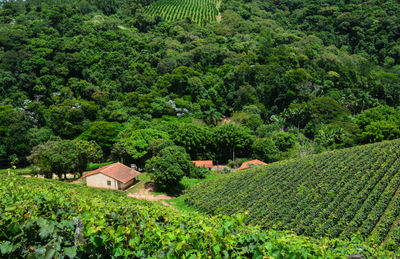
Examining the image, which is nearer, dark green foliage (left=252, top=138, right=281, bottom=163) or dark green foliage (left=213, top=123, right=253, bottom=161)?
dark green foliage (left=252, top=138, right=281, bottom=163)

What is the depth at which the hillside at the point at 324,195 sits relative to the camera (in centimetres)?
1603

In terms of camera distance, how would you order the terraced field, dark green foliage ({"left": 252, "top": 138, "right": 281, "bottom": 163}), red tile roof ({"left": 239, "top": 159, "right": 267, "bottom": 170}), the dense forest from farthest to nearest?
the terraced field < dark green foliage ({"left": 252, "top": 138, "right": 281, "bottom": 163}) < the dense forest < red tile roof ({"left": 239, "top": 159, "right": 267, "bottom": 170})

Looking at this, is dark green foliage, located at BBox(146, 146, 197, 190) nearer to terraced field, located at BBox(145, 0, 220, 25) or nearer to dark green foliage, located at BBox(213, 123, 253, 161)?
dark green foliage, located at BBox(213, 123, 253, 161)

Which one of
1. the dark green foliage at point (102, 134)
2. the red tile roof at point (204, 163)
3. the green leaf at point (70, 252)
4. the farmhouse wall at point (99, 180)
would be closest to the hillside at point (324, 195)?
the farmhouse wall at point (99, 180)

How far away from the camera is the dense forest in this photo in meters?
37.9

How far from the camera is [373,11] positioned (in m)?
81.5

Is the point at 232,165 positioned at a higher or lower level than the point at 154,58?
lower

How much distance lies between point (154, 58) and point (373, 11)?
6792 centimetres

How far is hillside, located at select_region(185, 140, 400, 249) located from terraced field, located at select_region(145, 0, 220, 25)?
65.9 metres

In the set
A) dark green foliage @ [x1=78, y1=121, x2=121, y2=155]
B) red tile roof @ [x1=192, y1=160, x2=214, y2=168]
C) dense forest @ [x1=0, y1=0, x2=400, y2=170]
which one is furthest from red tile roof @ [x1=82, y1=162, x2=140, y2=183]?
red tile roof @ [x1=192, y1=160, x2=214, y2=168]

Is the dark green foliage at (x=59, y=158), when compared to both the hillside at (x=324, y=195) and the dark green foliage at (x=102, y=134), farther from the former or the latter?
the hillside at (x=324, y=195)

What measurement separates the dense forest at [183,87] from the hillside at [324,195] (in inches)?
427

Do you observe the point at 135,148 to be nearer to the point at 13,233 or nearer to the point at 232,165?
the point at 232,165

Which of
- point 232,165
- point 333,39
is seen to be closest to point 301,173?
point 232,165
